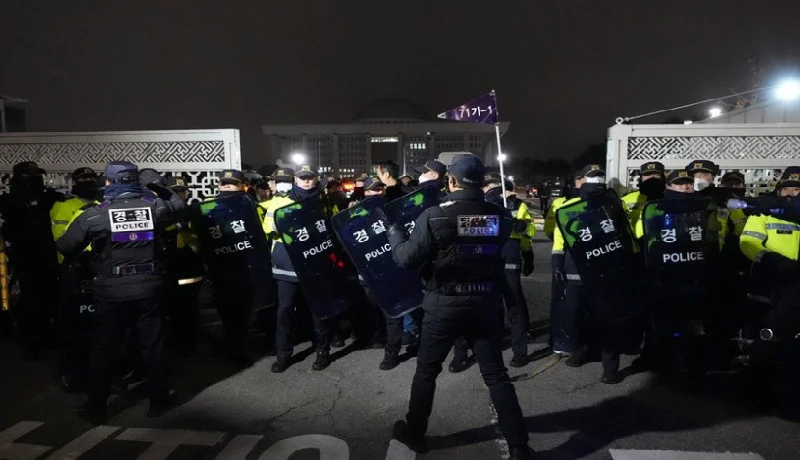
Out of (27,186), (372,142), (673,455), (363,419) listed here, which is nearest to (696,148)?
(673,455)

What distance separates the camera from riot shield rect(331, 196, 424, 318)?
4.54m

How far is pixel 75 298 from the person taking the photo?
14.1ft

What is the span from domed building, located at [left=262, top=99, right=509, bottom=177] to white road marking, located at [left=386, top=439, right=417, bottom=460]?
50.1 m

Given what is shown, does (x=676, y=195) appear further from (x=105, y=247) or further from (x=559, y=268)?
(x=105, y=247)

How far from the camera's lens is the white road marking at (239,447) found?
3291 mm

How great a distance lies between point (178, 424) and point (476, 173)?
2.89 meters

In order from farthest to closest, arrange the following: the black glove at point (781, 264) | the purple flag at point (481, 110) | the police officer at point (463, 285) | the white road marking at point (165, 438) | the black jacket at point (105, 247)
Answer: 1. the purple flag at point (481, 110)
2. the black jacket at point (105, 247)
3. the black glove at point (781, 264)
4. the white road marking at point (165, 438)
5. the police officer at point (463, 285)

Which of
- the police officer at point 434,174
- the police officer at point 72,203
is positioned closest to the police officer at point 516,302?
the police officer at point 434,174

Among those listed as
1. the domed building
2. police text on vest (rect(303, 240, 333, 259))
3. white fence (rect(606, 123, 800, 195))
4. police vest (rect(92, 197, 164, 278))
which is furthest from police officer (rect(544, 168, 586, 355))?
the domed building

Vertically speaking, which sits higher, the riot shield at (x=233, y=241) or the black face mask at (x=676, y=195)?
the black face mask at (x=676, y=195)

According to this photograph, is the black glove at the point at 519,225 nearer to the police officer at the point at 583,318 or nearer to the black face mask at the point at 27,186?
the police officer at the point at 583,318

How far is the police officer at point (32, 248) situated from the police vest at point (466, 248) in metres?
4.07

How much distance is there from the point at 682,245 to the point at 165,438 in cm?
422

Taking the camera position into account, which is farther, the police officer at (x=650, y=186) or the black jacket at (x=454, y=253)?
the police officer at (x=650, y=186)
